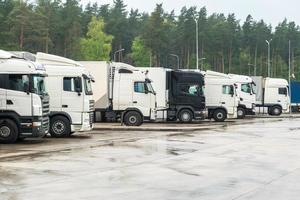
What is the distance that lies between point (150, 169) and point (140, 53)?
325 ft

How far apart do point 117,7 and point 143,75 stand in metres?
105

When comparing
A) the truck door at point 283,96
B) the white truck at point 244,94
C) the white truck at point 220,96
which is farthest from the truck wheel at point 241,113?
the truck door at point 283,96

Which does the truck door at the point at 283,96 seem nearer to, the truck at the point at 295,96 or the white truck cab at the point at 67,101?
the truck at the point at 295,96

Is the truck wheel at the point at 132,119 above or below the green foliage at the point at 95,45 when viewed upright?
below

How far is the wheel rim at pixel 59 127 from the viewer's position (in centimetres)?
2314

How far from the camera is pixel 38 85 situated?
20.3 meters

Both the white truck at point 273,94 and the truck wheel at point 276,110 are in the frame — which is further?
the truck wheel at point 276,110

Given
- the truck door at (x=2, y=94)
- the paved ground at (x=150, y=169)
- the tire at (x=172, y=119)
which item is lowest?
the paved ground at (x=150, y=169)

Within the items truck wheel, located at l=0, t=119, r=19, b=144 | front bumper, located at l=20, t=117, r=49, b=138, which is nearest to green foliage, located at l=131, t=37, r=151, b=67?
front bumper, located at l=20, t=117, r=49, b=138

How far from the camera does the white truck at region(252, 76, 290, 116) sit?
46.9m

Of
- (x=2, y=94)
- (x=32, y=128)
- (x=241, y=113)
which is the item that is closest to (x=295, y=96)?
(x=241, y=113)

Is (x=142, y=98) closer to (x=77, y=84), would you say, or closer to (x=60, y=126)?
(x=77, y=84)

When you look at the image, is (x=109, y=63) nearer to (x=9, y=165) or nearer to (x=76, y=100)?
(x=76, y=100)

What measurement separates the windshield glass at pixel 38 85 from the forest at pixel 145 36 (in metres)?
64.2
